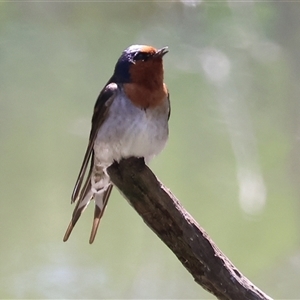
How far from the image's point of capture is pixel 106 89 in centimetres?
139

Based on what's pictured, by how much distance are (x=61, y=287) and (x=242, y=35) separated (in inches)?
57.9

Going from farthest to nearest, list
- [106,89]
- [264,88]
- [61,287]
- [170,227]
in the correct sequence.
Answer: [264,88]
[61,287]
[106,89]
[170,227]

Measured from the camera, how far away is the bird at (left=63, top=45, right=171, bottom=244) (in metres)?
1.29

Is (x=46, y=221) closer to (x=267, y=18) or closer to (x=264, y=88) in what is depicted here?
(x=264, y=88)

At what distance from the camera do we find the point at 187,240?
1105 millimetres

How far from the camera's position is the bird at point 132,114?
1.29m

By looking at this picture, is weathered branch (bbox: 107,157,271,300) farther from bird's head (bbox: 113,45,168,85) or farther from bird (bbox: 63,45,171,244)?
bird's head (bbox: 113,45,168,85)

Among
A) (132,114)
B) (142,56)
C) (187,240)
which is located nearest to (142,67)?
(142,56)

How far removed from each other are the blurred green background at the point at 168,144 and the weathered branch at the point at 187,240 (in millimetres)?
1112

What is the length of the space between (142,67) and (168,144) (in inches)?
36.5

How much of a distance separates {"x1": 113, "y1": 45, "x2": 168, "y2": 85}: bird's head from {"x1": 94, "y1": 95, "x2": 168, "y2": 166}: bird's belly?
4.1 inches

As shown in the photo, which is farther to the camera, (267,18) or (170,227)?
(267,18)

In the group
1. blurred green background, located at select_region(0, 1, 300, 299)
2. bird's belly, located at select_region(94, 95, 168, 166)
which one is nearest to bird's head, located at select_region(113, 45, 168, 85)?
bird's belly, located at select_region(94, 95, 168, 166)

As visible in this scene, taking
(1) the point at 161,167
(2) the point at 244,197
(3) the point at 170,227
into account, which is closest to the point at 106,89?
(3) the point at 170,227
